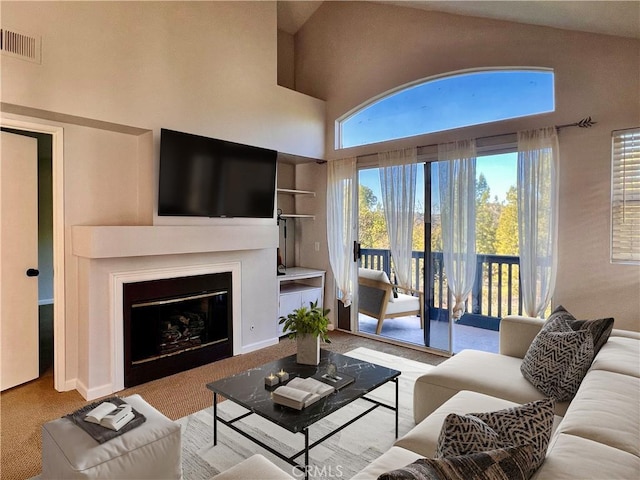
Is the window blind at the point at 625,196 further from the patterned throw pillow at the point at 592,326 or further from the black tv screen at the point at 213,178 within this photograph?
A: the black tv screen at the point at 213,178

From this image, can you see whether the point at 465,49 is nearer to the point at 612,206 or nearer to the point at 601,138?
the point at 601,138

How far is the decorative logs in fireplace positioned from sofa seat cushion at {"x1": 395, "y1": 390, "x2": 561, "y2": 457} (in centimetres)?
249

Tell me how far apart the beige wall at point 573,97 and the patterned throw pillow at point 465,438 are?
2511 millimetres

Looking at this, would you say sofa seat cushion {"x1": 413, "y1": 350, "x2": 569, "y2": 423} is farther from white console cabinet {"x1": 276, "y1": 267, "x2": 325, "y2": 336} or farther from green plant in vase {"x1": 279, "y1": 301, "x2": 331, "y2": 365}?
white console cabinet {"x1": 276, "y1": 267, "x2": 325, "y2": 336}

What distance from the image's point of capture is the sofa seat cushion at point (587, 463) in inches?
41.4

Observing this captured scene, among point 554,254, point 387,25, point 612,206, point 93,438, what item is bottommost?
point 93,438

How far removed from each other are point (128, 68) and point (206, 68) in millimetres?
764

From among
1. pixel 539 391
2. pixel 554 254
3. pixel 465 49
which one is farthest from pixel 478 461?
pixel 465 49

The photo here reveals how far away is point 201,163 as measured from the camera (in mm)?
3553

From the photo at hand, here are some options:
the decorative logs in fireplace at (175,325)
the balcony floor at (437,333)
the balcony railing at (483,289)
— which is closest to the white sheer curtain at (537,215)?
the balcony railing at (483,289)

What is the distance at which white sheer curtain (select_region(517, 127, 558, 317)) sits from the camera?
3186 mm

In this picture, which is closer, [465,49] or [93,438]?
[93,438]

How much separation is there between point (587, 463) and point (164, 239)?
3.14m

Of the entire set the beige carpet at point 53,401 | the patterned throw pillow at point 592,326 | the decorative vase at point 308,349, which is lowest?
the beige carpet at point 53,401
